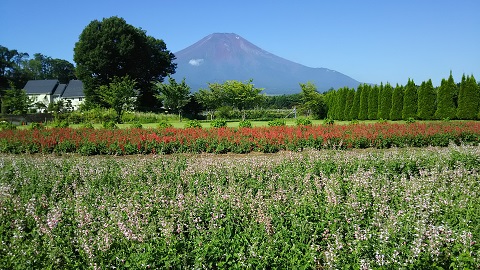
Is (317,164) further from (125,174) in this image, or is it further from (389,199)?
(125,174)

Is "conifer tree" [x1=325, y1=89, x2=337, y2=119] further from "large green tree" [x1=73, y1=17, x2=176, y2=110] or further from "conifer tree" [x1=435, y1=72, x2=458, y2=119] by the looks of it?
"large green tree" [x1=73, y1=17, x2=176, y2=110]

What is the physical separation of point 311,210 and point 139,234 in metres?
2.39

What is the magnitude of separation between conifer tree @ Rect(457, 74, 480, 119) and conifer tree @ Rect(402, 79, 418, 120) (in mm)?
3249

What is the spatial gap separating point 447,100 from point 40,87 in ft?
235

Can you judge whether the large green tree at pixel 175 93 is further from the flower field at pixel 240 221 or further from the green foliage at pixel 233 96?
the flower field at pixel 240 221

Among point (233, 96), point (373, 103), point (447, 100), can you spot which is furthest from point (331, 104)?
point (233, 96)

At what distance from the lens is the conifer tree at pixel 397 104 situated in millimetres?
31984

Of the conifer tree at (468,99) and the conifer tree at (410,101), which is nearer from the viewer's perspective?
the conifer tree at (468,99)

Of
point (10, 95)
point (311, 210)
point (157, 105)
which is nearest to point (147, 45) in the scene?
point (157, 105)

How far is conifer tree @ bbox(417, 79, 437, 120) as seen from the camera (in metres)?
30.5

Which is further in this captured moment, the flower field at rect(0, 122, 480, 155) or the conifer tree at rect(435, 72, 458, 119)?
the conifer tree at rect(435, 72, 458, 119)

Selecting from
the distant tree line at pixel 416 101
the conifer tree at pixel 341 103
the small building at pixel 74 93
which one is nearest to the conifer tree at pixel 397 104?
the distant tree line at pixel 416 101

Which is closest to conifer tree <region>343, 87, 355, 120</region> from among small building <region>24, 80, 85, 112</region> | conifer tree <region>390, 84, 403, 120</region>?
conifer tree <region>390, 84, 403, 120</region>

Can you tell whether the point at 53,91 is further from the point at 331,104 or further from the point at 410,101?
the point at 410,101
